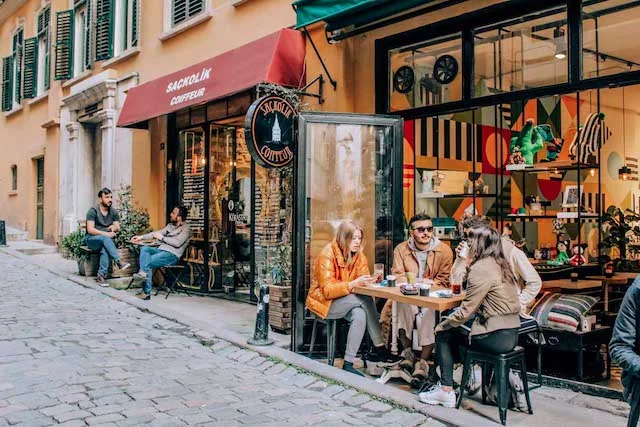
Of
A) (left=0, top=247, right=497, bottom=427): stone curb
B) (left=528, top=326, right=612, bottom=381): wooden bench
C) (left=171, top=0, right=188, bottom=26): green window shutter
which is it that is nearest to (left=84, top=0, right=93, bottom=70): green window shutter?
(left=171, top=0, right=188, bottom=26): green window shutter

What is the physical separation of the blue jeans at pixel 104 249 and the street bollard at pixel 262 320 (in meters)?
4.99

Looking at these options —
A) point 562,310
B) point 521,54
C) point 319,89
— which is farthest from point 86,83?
point 562,310

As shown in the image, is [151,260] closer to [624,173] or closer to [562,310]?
[562,310]

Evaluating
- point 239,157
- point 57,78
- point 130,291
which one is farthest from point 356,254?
point 57,78

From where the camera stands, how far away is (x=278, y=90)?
25.3 feet

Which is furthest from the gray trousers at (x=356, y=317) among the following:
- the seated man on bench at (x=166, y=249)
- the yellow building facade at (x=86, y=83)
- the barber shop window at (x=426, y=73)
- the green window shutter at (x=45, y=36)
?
the green window shutter at (x=45, y=36)

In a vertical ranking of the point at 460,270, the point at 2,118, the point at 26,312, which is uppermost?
the point at 2,118

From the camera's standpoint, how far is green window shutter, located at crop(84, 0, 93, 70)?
14641mm

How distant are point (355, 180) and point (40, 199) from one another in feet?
47.8

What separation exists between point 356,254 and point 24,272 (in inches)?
368

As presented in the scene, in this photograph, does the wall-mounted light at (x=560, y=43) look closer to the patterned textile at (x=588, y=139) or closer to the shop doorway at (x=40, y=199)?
the patterned textile at (x=588, y=139)

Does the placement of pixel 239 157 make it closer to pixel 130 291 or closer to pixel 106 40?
pixel 130 291

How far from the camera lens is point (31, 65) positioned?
1852 cm

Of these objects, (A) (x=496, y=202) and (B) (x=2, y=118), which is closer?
(A) (x=496, y=202)
